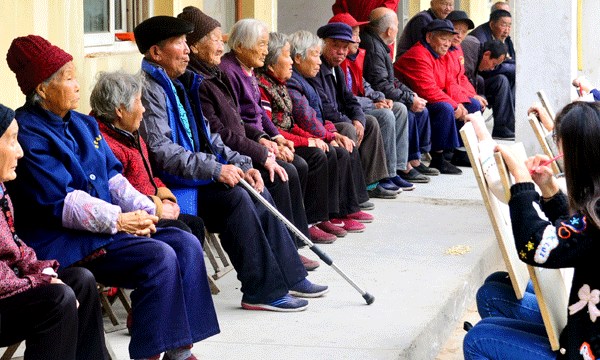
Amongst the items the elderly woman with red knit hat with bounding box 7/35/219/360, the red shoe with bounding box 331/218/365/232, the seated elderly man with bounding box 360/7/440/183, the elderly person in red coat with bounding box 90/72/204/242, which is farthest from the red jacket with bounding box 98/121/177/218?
the seated elderly man with bounding box 360/7/440/183

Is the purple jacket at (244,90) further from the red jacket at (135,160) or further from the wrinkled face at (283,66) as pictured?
the red jacket at (135,160)

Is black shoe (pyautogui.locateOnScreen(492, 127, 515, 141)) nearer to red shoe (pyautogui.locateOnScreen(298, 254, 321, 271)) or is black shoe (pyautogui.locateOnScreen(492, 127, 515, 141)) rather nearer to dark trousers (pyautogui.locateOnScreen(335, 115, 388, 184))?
dark trousers (pyautogui.locateOnScreen(335, 115, 388, 184))

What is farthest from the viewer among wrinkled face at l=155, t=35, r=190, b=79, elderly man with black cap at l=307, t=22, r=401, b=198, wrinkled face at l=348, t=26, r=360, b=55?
wrinkled face at l=348, t=26, r=360, b=55

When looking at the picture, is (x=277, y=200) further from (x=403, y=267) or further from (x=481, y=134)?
(x=481, y=134)

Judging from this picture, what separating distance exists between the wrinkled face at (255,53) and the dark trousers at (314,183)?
28.1 inches

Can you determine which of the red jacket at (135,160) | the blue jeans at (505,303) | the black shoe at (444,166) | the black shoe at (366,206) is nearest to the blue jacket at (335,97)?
the black shoe at (366,206)

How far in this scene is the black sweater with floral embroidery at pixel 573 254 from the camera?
3.79 meters

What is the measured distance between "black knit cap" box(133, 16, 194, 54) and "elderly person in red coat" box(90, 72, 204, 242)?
46cm

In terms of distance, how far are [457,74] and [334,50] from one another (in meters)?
2.76

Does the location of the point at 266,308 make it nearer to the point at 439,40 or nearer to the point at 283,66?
the point at 283,66

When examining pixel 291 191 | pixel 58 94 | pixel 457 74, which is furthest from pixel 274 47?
pixel 457 74

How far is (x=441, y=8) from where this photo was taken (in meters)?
11.0

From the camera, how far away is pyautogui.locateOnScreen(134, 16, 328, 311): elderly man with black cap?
5961mm

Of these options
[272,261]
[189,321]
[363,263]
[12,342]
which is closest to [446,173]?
[363,263]
